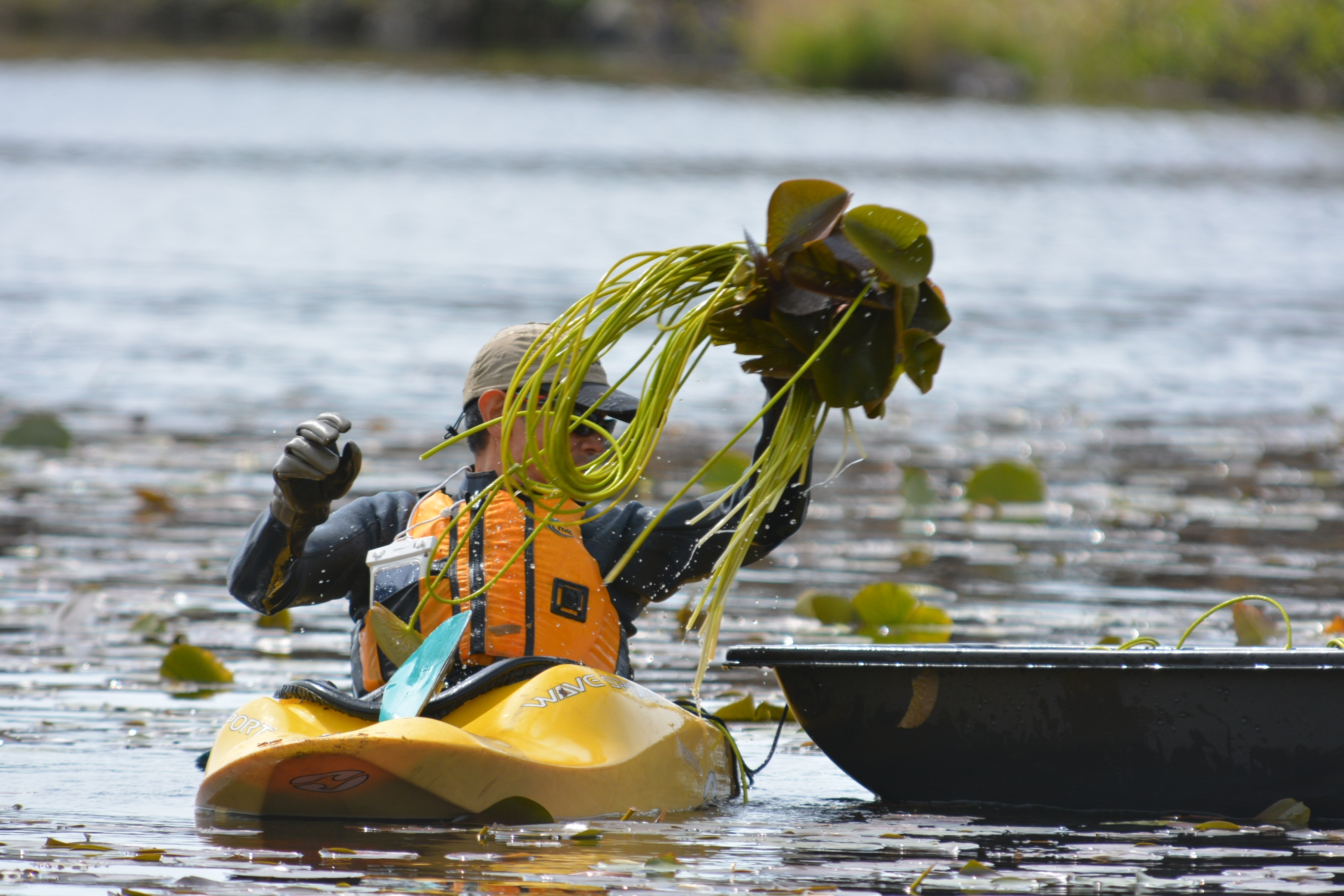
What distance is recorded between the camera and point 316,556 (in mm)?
4496

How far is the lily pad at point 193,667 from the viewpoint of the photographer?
5.58 metres

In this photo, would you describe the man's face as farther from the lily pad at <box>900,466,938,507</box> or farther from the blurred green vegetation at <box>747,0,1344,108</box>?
the blurred green vegetation at <box>747,0,1344,108</box>

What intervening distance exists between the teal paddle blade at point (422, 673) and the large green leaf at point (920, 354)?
1152 mm

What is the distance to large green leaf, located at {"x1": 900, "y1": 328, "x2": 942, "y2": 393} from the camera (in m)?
4.02

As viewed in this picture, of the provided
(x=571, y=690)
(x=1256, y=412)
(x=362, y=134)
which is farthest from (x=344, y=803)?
(x=362, y=134)

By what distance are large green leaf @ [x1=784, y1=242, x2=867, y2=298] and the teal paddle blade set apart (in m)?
1.09

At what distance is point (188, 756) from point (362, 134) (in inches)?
1018

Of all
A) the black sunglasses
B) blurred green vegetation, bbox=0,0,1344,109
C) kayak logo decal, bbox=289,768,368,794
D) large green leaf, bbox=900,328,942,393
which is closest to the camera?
kayak logo decal, bbox=289,768,368,794

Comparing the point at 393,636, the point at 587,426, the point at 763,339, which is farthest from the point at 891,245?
the point at 393,636

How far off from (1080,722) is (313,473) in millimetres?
1800

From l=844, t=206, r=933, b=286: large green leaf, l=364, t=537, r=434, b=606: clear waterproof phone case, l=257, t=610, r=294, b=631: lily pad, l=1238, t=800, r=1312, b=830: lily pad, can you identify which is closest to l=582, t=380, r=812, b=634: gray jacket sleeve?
l=364, t=537, r=434, b=606: clear waterproof phone case

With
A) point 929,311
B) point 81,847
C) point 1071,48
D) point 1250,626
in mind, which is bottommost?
point 81,847

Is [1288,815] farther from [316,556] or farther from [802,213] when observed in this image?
[316,556]

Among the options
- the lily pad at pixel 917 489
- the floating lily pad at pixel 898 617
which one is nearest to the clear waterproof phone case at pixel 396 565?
the floating lily pad at pixel 898 617
